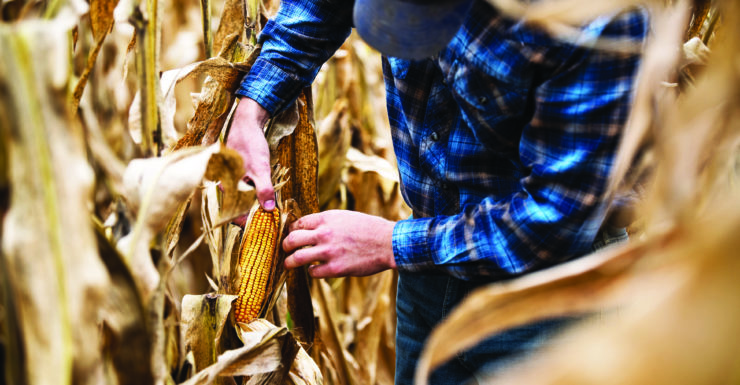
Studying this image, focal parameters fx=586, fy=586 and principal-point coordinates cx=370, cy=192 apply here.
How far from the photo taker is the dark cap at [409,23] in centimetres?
66

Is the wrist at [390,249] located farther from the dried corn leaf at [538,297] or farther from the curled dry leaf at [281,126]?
the dried corn leaf at [538,297]

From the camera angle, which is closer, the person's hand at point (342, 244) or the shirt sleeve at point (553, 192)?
the shirt sleeve at point (553, 192)

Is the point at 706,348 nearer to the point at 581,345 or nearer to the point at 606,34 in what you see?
the point at 581,345

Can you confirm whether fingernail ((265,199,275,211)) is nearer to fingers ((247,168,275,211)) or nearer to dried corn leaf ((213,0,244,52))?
fingers ((247,168,275,211))

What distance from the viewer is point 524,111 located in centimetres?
85

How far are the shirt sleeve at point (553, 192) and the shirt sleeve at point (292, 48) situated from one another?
318 mm

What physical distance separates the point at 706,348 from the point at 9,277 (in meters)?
0.53

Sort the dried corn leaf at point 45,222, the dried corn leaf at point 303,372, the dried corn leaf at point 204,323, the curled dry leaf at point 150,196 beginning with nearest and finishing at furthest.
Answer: the dried corn leaf at point 45,222, the curled dry leaf at point 150,196, the dried corn leaf at point 204,323, the dried corn leaf at point 303,372

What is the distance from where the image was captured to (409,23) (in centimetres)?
69

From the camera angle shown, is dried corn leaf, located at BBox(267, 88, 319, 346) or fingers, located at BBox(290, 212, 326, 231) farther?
dried corn leaf, located at BBox(267, 88, 319, 346)

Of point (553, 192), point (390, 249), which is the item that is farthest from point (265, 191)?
point (553, 192)

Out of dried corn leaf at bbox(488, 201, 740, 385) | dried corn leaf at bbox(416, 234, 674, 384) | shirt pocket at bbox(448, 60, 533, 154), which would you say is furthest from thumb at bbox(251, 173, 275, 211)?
dried corn leaf at bbox(488, 201, 740, 385)

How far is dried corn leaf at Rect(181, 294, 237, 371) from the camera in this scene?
2.94 feet

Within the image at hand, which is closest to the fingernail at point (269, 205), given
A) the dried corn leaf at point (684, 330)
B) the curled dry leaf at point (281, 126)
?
the curled dry leaf at point (281, 126)
